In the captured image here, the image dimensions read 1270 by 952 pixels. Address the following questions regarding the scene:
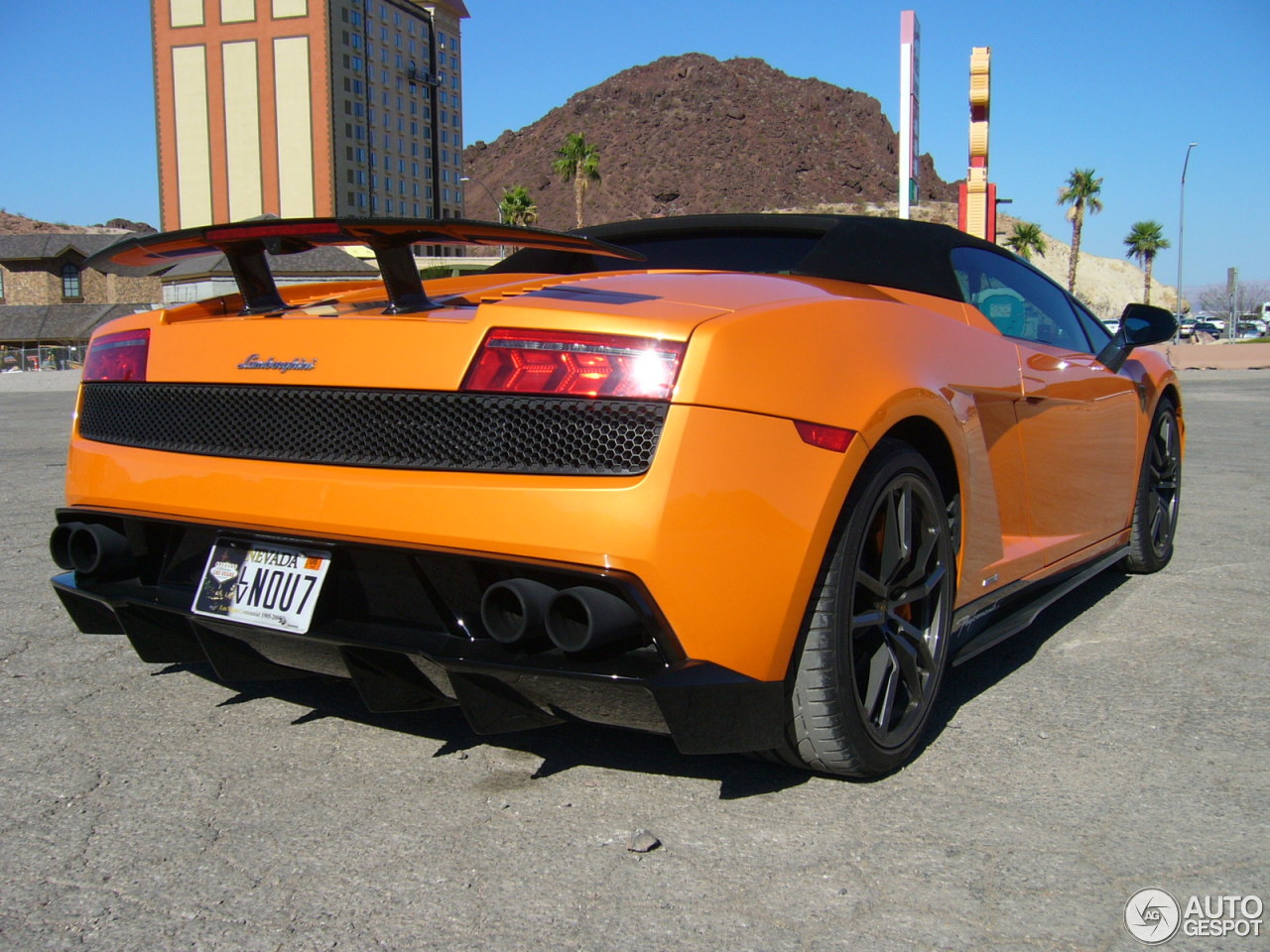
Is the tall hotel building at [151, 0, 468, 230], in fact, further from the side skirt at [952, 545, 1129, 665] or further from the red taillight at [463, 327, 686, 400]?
the red taillight at [463, 327, 686, 400]

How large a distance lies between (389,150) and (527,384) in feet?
355

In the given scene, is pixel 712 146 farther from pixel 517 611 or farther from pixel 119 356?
pixel 517 611

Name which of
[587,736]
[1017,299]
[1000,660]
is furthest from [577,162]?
[587,736]

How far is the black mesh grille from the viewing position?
6.61 ft

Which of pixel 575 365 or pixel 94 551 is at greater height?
pixel 575 365

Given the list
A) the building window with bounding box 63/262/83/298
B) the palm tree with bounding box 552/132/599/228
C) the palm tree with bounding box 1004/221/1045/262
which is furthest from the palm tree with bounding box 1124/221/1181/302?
the building window with bounding box 63/262/83/298

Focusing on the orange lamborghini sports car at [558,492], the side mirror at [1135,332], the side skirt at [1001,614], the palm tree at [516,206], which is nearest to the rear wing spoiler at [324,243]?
the orange lamborghini sports car at [558,492]

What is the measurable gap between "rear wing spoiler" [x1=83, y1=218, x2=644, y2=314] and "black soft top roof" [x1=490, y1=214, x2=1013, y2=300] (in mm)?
833

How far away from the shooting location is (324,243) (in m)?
2.48

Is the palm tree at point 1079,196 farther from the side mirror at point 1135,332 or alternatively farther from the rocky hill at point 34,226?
the rocky hill at point 34,226

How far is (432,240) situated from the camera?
2330 millimetres

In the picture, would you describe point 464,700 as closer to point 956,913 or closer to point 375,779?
point 375,779

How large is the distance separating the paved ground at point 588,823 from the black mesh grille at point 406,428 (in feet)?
2.33

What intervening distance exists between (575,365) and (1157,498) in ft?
11.2
